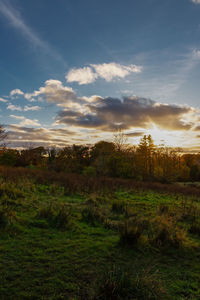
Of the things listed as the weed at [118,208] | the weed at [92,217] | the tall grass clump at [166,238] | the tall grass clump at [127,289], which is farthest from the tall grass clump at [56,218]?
the weed at [118,208]

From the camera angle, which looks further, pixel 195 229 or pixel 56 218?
pixel 195 229

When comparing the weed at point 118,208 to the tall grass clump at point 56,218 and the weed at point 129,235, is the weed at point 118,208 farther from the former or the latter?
the weed at point 129,235

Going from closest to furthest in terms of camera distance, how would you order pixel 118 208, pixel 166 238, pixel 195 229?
1. pixel 166 238
2. pixel 195 229
3. pixel 118 208

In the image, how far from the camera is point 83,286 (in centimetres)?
314

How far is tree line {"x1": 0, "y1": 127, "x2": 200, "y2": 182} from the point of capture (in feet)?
105

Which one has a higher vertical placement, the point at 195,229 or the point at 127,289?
the point at 127,289

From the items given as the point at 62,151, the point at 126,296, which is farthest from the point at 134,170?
the point at 126,296

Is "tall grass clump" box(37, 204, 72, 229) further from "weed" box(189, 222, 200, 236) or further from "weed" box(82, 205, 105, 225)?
Result: "weed" box(189, 222, 200, 236)

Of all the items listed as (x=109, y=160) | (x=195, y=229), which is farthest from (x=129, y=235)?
(x=109, y=160)

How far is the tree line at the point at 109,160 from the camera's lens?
32094 mm

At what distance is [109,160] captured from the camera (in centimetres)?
3094

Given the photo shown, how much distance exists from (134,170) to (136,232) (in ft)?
86.4

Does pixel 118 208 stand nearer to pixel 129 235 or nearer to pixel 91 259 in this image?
pixel 129 235

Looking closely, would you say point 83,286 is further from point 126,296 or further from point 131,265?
point 131,265
